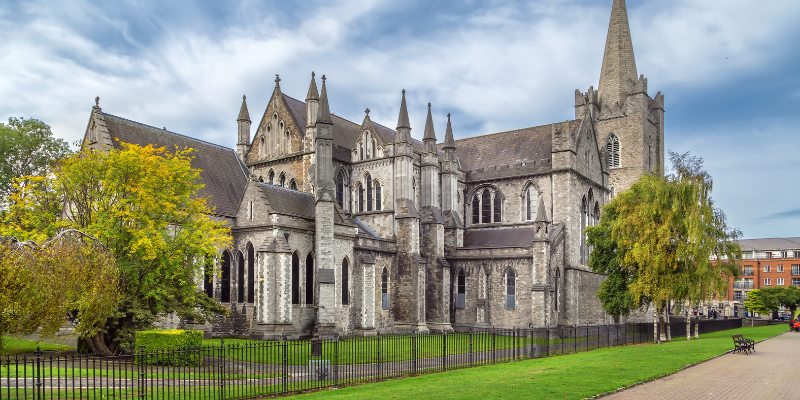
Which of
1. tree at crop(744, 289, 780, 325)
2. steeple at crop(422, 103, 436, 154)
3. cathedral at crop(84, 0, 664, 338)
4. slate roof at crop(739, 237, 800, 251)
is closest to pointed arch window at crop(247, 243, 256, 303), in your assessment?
cathedral at crop(84, 0, 664, 338)

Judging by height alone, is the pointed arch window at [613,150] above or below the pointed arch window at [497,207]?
above

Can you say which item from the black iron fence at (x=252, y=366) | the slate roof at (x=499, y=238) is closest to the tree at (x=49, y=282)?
the black iron fence at (x=252, y=366)

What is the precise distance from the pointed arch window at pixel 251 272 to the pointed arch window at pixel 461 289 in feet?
55.4

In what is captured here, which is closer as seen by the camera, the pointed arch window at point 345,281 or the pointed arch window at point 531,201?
→ the pointed arch window at point 345,281

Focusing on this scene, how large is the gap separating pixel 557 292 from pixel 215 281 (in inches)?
932

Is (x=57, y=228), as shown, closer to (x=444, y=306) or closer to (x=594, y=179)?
(x=444, y=306)

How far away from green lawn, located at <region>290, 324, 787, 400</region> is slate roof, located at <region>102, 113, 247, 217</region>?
2119 centimetres

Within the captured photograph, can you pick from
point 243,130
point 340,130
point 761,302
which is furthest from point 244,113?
point 761,302

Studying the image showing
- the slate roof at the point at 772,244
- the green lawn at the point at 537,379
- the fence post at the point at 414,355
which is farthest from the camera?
the slate roof at the point at 772,244

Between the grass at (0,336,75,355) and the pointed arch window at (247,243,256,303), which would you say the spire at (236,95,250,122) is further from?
the grass at (0,336,75,355)

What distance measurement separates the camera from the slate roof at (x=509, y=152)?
51906mm

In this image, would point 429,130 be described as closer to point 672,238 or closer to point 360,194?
point 360,194

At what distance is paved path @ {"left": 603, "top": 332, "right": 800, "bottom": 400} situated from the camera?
57.8 feet

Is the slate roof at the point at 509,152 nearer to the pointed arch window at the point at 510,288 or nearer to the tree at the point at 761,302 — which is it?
the pointed arch window at the point at 510,288
